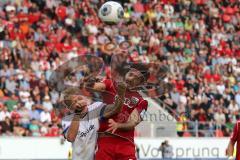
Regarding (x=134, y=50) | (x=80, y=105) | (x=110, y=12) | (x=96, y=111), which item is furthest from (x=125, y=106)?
(x=134, y=50)

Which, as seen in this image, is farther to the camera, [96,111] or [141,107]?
[141,107]

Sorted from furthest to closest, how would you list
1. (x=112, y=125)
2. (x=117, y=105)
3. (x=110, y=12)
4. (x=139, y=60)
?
(x=139, y=60) → (x=110, y=12) → (x=112, y=125) → (x=117, y=105)

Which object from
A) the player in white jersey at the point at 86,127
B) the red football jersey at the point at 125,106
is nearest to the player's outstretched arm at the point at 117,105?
the player in white jersey at the point at 86,127

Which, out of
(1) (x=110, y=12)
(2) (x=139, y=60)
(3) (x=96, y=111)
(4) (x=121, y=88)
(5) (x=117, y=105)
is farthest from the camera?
(2) (x=139, y=60)

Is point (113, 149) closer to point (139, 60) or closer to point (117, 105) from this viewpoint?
point (117, 105)

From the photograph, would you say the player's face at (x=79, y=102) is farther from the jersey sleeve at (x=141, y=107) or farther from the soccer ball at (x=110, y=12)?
the soccer ball at (x=110, y=12)

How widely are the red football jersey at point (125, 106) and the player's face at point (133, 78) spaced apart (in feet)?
0.94

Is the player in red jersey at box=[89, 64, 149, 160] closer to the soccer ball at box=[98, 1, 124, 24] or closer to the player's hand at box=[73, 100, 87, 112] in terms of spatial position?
the player's hand at box=[73, 100, 87, 112]

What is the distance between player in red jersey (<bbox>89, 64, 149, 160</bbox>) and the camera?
9398 millimetres

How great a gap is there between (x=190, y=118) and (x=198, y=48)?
5.25 m

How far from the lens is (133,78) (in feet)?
29.9

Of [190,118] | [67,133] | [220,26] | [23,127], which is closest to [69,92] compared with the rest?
[67,133]

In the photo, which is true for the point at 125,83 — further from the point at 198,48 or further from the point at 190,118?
the point at 198,48

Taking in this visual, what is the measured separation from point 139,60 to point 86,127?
17116 mm
